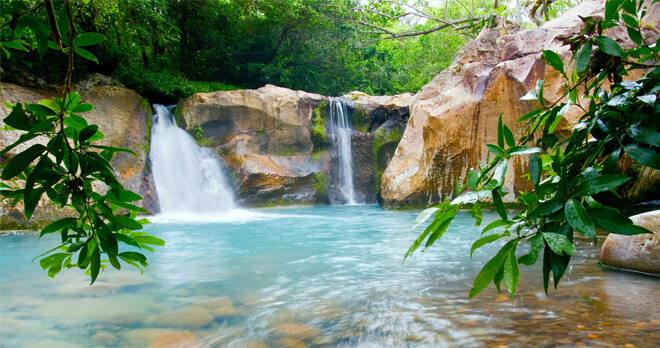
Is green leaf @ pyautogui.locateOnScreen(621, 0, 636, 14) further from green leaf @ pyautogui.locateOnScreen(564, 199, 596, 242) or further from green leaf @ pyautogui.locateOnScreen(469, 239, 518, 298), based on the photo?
green leaf @ pyautogui.locateOnScreen(469, 239, 518, 298)

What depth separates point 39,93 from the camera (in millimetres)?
8688

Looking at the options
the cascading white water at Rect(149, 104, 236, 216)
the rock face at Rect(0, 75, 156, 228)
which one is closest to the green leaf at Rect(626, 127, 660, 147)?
the rock face at Rect(0, 75, 156, 228)

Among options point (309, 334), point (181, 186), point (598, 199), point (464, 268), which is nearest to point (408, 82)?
point (181, 186)

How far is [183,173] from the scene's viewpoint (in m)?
10.3

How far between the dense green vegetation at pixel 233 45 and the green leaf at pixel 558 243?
1120 cm

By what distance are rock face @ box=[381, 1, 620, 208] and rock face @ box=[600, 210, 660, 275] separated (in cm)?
447

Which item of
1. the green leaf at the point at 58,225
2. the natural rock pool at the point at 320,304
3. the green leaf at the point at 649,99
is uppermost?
the green leaf at the point at 649,99

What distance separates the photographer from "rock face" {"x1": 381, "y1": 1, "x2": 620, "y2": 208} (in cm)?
848

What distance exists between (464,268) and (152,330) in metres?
2.89

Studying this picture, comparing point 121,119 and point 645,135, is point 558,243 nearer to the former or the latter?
point 645,135

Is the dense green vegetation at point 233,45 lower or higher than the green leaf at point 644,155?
higher

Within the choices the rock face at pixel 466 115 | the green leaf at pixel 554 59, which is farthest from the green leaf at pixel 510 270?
the rock face at pixel 466 115

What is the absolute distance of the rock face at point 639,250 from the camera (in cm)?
351

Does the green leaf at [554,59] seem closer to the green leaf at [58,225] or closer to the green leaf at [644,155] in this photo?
the green leaf at [644,155]
